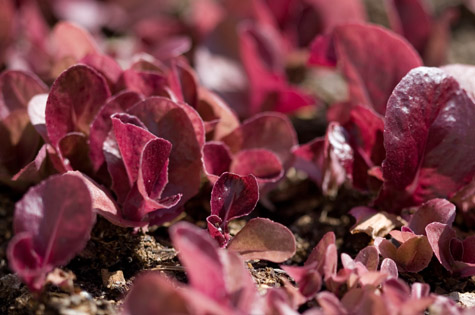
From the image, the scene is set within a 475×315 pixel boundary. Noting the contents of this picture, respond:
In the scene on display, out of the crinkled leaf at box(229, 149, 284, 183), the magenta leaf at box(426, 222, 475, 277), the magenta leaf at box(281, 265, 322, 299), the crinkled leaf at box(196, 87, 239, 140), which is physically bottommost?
the magenta leaf at box(426, 222, 475, 277)

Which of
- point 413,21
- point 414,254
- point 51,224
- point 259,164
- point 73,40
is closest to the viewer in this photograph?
point 51,224

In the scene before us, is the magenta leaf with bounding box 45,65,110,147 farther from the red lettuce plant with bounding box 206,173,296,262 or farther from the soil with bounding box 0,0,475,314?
the red lettuce plant with bounding box 206,173,296,262

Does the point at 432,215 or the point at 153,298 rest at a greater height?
the point at 153,298

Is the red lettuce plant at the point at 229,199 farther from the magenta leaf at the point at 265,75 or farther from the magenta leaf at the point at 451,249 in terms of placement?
the magenta leaf at the point at 265,75

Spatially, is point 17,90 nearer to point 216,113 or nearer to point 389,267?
point 216,113

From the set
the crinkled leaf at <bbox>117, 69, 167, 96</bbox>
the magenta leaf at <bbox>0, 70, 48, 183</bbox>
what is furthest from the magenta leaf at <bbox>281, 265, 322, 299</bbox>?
the magenta leaf at <bbox>0, 70, 48, 183</bbox>

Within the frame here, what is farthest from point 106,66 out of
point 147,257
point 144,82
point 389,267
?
point 389,267

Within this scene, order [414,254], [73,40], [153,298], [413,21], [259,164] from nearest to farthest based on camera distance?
[153,298]
[414,254]
[259,164]
[73,40]
[413,21]
